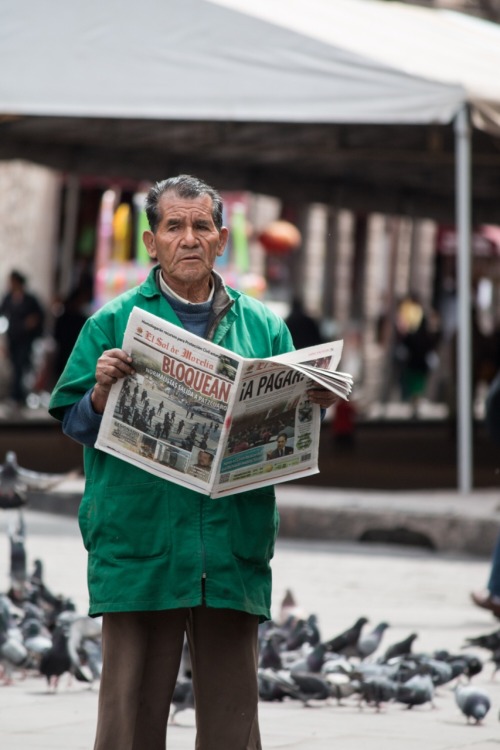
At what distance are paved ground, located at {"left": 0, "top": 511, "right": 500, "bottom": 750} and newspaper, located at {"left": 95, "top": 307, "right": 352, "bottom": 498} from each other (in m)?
1.79

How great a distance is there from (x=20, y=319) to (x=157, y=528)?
20.5 m

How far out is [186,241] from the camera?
4.08 metres

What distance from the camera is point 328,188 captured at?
23.0 m

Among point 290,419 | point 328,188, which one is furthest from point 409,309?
point 290,419

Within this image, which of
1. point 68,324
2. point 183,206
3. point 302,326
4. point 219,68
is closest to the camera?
point 183,206

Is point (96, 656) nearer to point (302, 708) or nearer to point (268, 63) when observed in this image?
point (302, 708)

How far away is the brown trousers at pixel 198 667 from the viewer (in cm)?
407

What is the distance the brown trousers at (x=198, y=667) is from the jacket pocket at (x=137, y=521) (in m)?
0.16

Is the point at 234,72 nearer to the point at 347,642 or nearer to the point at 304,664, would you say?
the point at 347,642

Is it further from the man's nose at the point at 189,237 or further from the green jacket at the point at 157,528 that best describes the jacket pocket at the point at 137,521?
the man's nose at the point at 189,237

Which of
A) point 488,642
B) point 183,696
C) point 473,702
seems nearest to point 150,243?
point 183,696

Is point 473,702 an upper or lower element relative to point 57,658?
lower

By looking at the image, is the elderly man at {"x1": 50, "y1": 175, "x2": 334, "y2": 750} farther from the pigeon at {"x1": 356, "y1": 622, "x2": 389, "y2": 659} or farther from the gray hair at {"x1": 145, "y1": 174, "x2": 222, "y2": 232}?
the pigeon at {"x1": 356, "y1": 622, "x2": 389, "y2": 659}

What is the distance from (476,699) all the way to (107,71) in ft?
23.7
